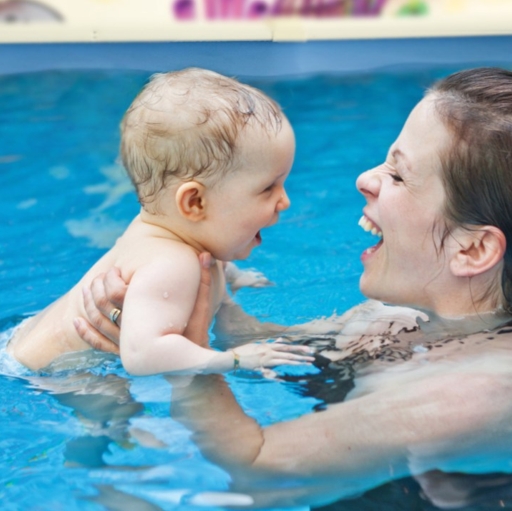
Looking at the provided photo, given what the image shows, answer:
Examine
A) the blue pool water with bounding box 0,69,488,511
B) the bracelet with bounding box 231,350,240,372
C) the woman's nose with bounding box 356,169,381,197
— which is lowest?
the blue pool water with bounding box 0,69,488,511

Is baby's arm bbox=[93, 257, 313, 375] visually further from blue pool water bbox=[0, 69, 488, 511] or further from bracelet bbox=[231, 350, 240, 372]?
blue pool water bbox=[0, 69, 488, 511]

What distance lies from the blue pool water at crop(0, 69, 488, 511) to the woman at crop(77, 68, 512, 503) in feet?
0.50

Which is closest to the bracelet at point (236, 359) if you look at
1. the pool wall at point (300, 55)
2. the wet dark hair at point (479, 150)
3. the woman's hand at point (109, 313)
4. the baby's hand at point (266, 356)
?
the baby's hand at point (266, 356)

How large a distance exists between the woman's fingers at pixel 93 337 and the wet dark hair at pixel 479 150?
3.43 feet

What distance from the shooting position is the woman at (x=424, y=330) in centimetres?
219

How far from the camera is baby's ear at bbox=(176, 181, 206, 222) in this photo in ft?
8.70

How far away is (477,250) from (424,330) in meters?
0.36

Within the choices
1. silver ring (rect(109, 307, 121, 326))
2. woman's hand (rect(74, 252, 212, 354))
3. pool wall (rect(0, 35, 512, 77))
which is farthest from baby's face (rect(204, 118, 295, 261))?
pool wall (rect(0, 35, 512, 77))

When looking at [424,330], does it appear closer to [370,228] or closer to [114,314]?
[370,228]

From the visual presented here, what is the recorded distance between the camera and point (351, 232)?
4648 millimetres

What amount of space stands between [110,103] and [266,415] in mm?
4445

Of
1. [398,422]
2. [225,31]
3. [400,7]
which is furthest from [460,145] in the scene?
[400,7]

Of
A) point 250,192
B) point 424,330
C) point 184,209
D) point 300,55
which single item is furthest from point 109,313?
point 300,55

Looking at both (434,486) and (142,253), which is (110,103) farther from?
(434,486)
